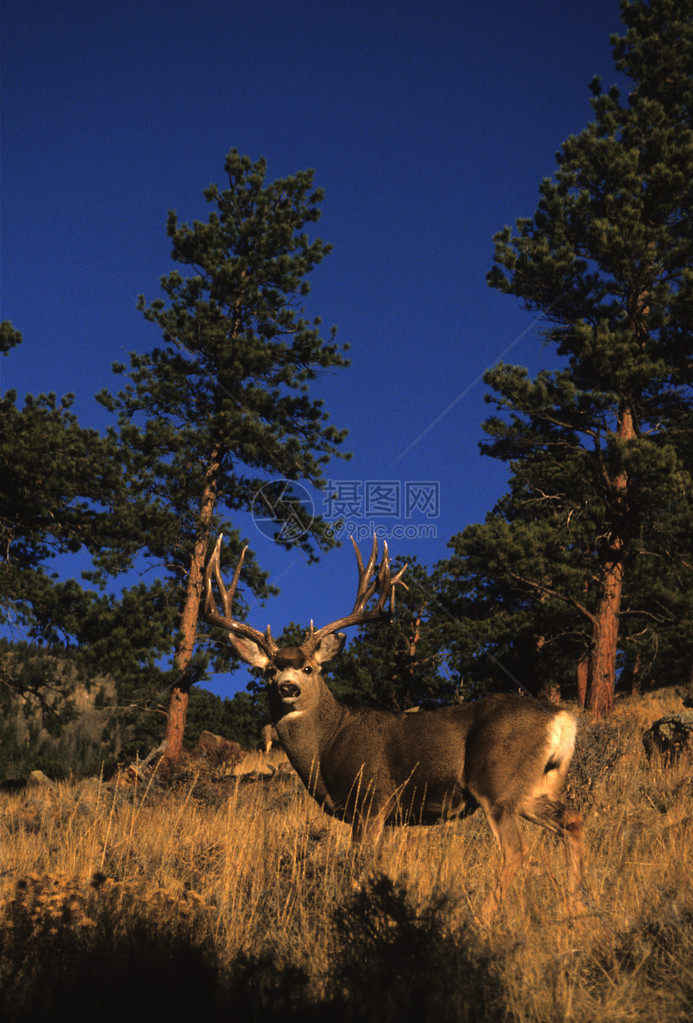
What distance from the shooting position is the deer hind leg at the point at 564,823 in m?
5.02

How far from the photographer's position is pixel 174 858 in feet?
18.0

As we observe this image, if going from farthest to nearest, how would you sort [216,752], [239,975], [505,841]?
1. [216,752]
2. [505,841]
3. [239,975]

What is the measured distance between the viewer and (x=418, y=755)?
5.76 metres

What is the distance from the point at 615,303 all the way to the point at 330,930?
15548 mm

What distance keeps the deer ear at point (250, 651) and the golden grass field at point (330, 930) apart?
137 centimetres

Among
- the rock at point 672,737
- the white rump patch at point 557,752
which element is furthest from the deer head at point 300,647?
the rock at point 672,737

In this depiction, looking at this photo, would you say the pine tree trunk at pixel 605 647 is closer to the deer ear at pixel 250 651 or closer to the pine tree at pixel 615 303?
the pine tree at pixel 615 303

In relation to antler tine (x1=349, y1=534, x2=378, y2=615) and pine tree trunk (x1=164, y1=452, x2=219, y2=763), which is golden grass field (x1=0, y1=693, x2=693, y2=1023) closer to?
antler tine (x1=349, y1=534, x2=378, y2=615)

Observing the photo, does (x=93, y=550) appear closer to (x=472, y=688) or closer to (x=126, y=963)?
(x=472, y=688)

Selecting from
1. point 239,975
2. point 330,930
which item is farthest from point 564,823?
point 239,975

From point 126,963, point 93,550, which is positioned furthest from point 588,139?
point 126,963

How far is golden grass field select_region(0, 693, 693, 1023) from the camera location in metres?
3.22

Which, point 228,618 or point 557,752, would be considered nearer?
point 557,752

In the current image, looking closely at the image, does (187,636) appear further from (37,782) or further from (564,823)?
(564,823)
